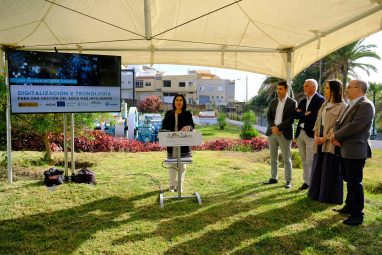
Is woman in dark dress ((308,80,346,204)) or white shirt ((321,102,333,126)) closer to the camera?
woman in dark dress ((308,80,346,204))

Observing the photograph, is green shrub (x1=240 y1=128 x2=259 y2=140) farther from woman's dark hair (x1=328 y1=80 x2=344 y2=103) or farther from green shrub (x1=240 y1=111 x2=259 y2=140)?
woman's dark hair (x1=328 y1=80 x2=344 y2=103)

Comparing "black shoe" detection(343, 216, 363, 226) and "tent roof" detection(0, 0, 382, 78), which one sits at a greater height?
"tent roof" detection(0, 0, 382, 78)

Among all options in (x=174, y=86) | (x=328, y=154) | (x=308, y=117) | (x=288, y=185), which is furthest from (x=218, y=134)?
(x=174, y=86)

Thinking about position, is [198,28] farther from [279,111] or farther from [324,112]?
[324,112]

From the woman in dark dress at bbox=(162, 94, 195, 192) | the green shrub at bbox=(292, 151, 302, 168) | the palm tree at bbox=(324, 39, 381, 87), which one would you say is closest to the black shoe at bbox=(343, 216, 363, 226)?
the woman in dark dress at bbox=(162, 94, 195, 192)

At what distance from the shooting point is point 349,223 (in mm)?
4137

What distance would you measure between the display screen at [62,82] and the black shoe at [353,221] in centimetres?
402

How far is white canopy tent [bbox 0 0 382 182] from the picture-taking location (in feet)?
16.2

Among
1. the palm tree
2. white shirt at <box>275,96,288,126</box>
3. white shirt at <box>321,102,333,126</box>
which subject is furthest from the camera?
the palm tree

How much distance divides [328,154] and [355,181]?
0.62m

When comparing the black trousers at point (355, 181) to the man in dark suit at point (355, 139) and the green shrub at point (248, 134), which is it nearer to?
the man in dark suit at point (355, 139)

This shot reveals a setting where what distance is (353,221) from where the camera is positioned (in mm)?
4145

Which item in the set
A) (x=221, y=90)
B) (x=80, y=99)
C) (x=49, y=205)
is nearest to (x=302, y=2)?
(x=80, y=99)

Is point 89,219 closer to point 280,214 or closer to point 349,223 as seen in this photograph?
point 280,214
